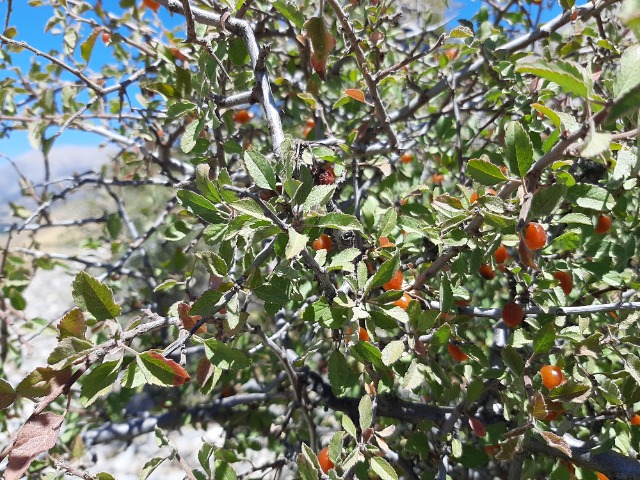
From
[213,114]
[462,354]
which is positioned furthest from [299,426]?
[213,114]

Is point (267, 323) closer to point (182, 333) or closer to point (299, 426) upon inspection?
point (299, 426)

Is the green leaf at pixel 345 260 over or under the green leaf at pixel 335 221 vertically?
under

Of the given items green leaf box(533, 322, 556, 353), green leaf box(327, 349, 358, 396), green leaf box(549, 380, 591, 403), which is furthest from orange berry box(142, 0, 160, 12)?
green leaf box(549, 380, 591, 403)

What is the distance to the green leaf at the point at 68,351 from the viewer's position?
72cm

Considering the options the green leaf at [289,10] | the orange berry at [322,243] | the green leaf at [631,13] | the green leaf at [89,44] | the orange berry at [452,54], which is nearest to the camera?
the green leaf at [631,13]

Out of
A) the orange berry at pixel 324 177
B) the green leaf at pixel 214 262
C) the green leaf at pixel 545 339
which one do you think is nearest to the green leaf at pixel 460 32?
the orange berry at pixel 324 177

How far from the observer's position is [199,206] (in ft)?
2.86

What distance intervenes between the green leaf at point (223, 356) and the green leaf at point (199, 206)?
0.75ft

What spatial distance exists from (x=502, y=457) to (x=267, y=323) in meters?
1.74

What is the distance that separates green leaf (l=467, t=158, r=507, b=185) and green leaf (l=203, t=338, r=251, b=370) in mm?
548

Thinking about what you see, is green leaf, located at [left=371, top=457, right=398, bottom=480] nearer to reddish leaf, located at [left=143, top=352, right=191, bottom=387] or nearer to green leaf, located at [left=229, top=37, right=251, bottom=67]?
reddish leaf, located at [left=143, top=352, right=191, bottom=387]

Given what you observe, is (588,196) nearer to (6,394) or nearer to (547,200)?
(547,200)

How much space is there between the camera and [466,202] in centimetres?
97

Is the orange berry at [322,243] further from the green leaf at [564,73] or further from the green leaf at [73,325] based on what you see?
the green leaf at [564,73]
